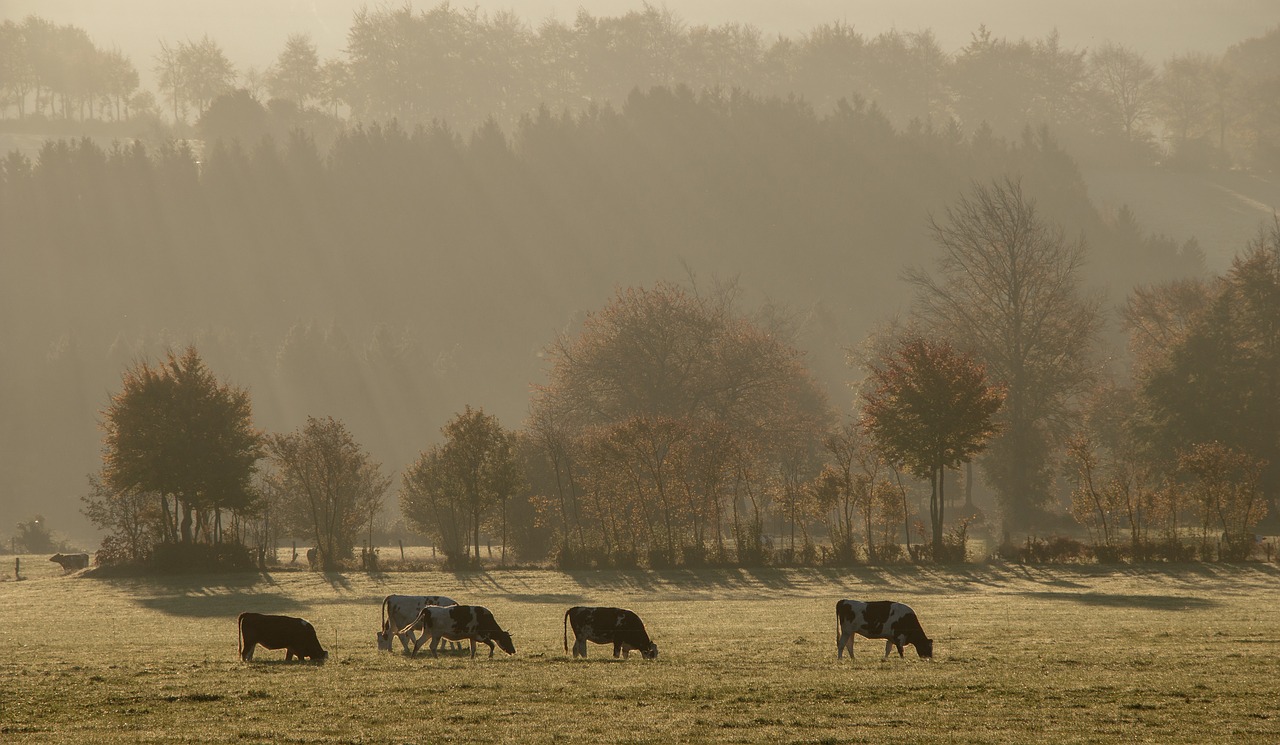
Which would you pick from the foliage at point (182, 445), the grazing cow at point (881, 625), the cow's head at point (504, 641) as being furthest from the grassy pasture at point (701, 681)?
the foliage at point (182, 445)

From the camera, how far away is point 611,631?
2264 cm

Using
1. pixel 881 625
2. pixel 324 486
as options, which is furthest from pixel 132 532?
pixel 881 625

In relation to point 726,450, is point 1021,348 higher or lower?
higher

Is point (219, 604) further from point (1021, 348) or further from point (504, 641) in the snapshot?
point (1021, 348)

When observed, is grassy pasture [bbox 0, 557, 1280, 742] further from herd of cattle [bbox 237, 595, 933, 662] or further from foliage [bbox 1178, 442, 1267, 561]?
foliage [bbox 1178, 442, 1267, 561]

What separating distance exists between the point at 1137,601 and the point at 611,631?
2216cm

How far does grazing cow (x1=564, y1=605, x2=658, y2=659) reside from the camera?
22.6 meters

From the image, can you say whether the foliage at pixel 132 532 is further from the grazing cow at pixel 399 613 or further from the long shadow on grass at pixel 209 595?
the grazing cow at pixel 399 613

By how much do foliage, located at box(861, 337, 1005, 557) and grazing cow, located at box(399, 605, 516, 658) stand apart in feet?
109

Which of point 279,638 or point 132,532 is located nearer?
point 279,638

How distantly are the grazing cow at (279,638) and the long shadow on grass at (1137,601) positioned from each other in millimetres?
24309

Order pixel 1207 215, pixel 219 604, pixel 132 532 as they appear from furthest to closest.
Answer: pixel 1207 215 → pixel 132 532 → pixel 219 604

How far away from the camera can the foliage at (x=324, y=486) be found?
57750 millimetres

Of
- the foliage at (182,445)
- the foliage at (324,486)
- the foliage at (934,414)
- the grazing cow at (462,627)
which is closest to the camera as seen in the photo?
the grazing cow at (462,627)
